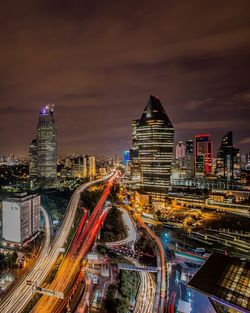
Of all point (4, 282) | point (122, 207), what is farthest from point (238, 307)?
point (122, 207)

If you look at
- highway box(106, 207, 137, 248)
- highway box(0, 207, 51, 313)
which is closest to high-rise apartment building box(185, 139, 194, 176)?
highway box(106, 207, 137, 248)

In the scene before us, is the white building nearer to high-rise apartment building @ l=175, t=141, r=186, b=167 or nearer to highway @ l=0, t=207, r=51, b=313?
highway @ l=0, t=207, r=51, b=313

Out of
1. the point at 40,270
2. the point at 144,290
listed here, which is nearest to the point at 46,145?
the point at 40,270

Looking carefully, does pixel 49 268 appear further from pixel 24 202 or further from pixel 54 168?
pixel 54 168

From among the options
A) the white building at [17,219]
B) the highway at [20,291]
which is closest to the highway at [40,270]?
the highway at [20,291]

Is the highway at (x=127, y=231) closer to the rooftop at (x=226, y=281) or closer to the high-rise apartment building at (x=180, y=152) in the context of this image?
the rooftop at (x=226, y=281)

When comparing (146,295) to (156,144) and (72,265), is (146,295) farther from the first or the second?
(156,144)
